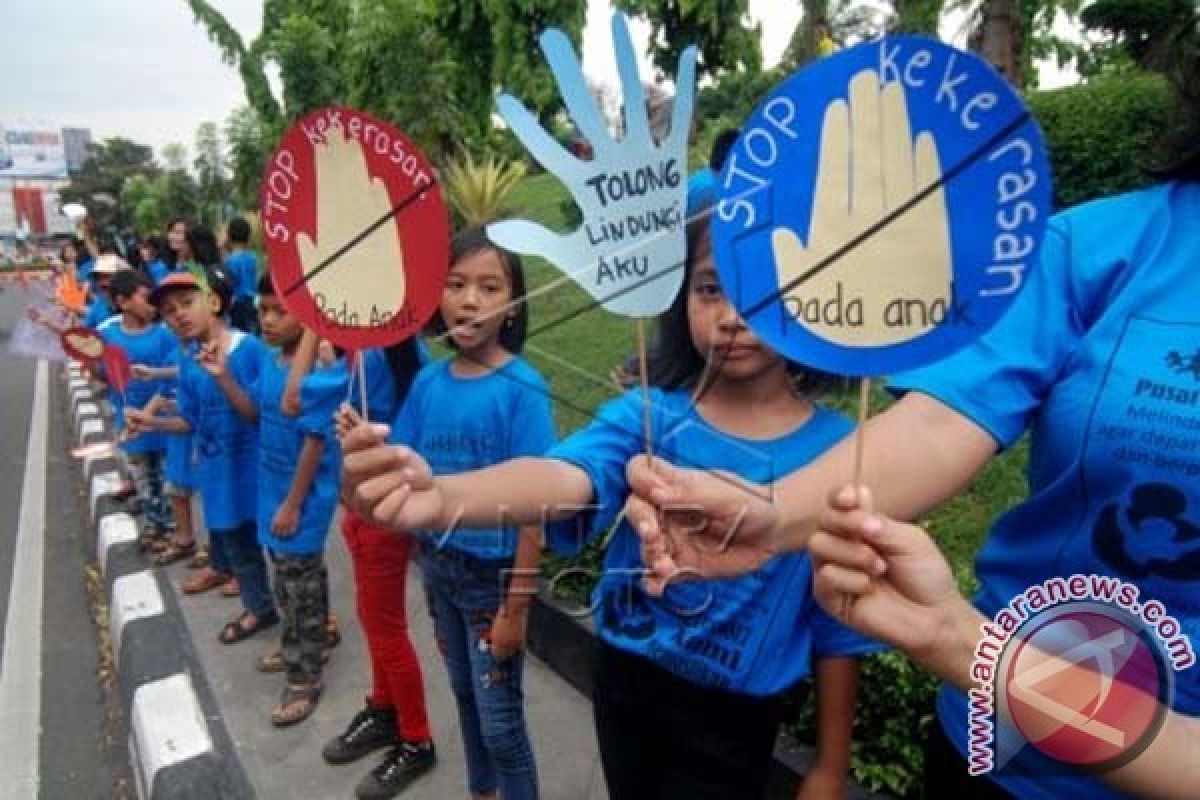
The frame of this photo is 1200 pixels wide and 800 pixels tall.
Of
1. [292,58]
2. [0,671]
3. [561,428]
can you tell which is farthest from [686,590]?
[0,671]

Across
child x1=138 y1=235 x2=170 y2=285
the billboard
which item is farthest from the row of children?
the billboard

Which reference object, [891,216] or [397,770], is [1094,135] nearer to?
[397,770]

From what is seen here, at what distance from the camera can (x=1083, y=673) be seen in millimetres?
633

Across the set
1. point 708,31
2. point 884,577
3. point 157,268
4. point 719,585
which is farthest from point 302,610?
point 157,268

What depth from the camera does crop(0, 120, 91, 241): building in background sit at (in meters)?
43.2

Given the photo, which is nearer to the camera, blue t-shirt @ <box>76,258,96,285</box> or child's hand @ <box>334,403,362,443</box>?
child's hand @ <box>334,403,362,443</box>

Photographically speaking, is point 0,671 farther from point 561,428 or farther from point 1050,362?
point 1050,362

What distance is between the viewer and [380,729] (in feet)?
7.86

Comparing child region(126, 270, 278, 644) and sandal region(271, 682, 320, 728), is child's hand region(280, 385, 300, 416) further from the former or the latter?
sandal region(271, 682, 320, 728)

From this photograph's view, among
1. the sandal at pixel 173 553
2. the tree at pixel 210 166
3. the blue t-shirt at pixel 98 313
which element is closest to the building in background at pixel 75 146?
the tree at pixel 210 166

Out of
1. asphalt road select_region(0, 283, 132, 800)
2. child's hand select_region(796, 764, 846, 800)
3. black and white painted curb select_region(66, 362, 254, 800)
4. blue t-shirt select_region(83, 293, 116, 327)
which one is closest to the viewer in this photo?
child's hand select_region(796, 764, 846, 800)

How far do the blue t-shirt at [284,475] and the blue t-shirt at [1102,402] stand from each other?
191 centimetres

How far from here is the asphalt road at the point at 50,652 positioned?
8.04ft

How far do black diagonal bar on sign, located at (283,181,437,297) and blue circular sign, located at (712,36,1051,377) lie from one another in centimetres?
44
